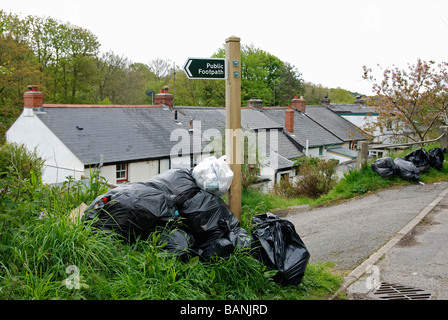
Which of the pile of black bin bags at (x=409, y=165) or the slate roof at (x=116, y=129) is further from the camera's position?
the slate roof at (x=116, y=129)

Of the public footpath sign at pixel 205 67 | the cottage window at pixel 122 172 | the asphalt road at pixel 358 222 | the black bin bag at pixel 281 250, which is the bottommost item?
A: the cottage window at pixel 122 172

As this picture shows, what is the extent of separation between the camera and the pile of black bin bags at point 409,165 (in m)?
9.59

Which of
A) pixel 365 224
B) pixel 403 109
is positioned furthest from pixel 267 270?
pixel 403 109

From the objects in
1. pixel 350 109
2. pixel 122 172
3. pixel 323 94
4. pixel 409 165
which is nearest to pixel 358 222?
pixel 409 165

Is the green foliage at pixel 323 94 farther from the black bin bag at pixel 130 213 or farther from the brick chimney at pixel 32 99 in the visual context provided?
the black bin bag at pixel 130 213

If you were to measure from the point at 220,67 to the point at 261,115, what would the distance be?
2803 centimetres

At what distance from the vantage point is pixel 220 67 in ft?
14.7

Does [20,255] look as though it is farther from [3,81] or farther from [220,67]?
[3,81]

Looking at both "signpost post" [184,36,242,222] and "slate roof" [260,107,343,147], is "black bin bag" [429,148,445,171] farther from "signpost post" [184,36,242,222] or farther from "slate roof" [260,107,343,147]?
"slate roof" [260,107,343,147]

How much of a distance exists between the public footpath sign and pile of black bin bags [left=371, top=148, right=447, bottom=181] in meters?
6.42

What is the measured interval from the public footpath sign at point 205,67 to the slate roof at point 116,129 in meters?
13.6

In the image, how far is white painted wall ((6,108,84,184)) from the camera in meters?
19.6

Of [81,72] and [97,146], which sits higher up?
[81,72]

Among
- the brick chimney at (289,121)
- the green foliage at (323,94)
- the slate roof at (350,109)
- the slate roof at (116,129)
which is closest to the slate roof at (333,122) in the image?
the slate roof at (350,109)
